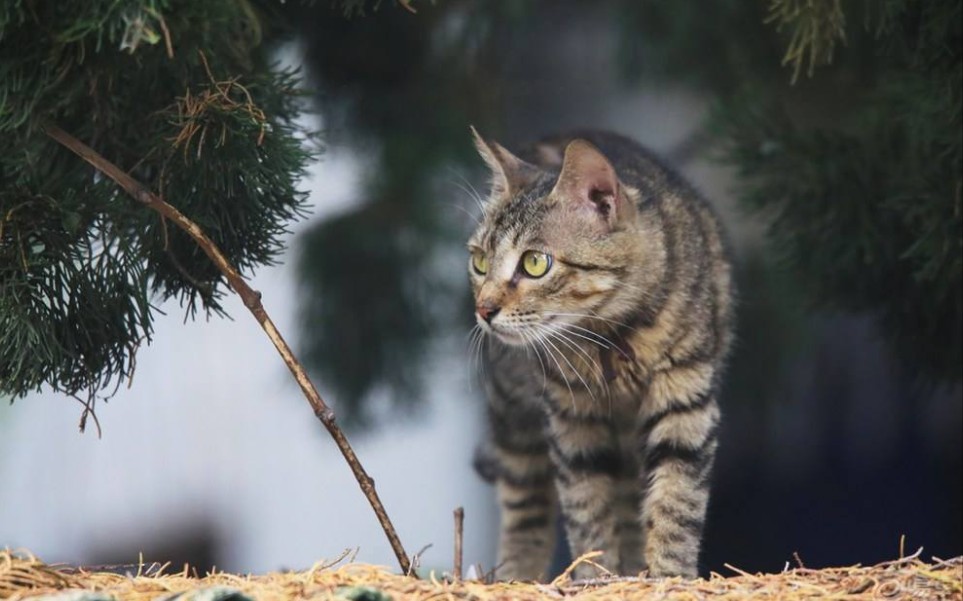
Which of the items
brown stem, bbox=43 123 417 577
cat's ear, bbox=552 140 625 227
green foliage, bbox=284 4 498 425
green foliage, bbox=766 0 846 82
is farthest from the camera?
green foliage, bbox=284 4 498 425

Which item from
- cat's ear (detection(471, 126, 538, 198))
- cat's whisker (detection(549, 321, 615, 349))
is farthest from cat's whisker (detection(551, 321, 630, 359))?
cat's ear (detection(471, 126, 538, 198))

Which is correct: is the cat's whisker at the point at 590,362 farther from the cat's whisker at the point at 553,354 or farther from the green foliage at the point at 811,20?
the green foliage at the point at 811,20

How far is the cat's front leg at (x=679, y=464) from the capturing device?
2.08 m

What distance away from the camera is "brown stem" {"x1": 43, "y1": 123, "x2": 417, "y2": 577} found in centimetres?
169

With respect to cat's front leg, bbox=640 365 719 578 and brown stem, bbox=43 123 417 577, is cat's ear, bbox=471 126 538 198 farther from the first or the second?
brown stem, bbox=43 123 417 577

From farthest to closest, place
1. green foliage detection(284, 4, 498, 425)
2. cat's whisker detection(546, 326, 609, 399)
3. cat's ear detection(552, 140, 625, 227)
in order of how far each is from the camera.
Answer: green foliage detection(284, 4, 498, 425)
cat's whisker detection(546, 326, 609, 399)
cat's ear detection(552, 140, 625, 227)

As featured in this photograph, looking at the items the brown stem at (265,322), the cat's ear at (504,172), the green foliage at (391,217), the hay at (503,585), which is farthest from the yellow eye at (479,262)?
the green foliage at (391,217)

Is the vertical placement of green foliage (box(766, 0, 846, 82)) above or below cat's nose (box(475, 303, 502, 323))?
above

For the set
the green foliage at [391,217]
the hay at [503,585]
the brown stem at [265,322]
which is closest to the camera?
the hay at [503,585]

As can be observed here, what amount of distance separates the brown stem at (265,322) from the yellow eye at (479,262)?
0.57 m

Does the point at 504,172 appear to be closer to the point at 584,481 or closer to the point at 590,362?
the point at 590,362

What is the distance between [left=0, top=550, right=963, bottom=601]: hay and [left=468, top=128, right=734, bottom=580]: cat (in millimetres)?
546

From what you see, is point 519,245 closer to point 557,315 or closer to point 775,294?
point 557,315

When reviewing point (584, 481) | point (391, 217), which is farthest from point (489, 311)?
point (391, 217)
